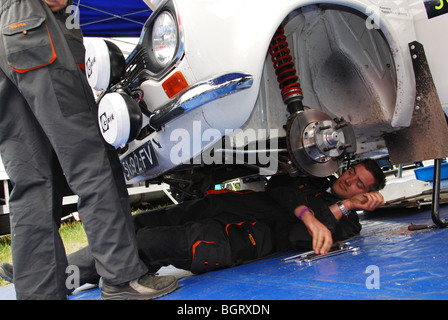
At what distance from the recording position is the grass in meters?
4.09

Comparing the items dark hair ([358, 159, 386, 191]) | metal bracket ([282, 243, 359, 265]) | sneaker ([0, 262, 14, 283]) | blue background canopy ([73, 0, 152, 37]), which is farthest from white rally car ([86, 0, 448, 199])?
blue background canopy ([73, 0, 152, 37])

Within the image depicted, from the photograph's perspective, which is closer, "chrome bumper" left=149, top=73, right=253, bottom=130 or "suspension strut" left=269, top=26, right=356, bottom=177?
"chrome bumper" left=149, top=73, right=253, bottom=130

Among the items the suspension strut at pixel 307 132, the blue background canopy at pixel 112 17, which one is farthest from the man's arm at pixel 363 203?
the blue background canopy at pixel 112 17

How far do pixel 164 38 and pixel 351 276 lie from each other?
3.70 ft

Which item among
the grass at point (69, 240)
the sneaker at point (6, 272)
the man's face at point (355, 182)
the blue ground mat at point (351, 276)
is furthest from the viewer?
the grass at point (69, 240)

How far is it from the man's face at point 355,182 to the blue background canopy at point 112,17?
12.2 ft

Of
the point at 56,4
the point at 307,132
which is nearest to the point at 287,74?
the point at 307,132

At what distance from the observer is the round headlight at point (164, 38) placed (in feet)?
4.64

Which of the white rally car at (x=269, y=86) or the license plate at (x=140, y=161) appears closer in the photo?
the white rally car at (x=269, y=86)

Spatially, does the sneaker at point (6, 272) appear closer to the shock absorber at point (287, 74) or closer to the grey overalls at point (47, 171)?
the grey overalls at point (47, 171)

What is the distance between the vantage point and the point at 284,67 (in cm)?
173

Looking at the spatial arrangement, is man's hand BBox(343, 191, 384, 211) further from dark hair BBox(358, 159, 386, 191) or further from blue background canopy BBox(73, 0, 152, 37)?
blue background canopy BBox(73, 0, 152, 37)
